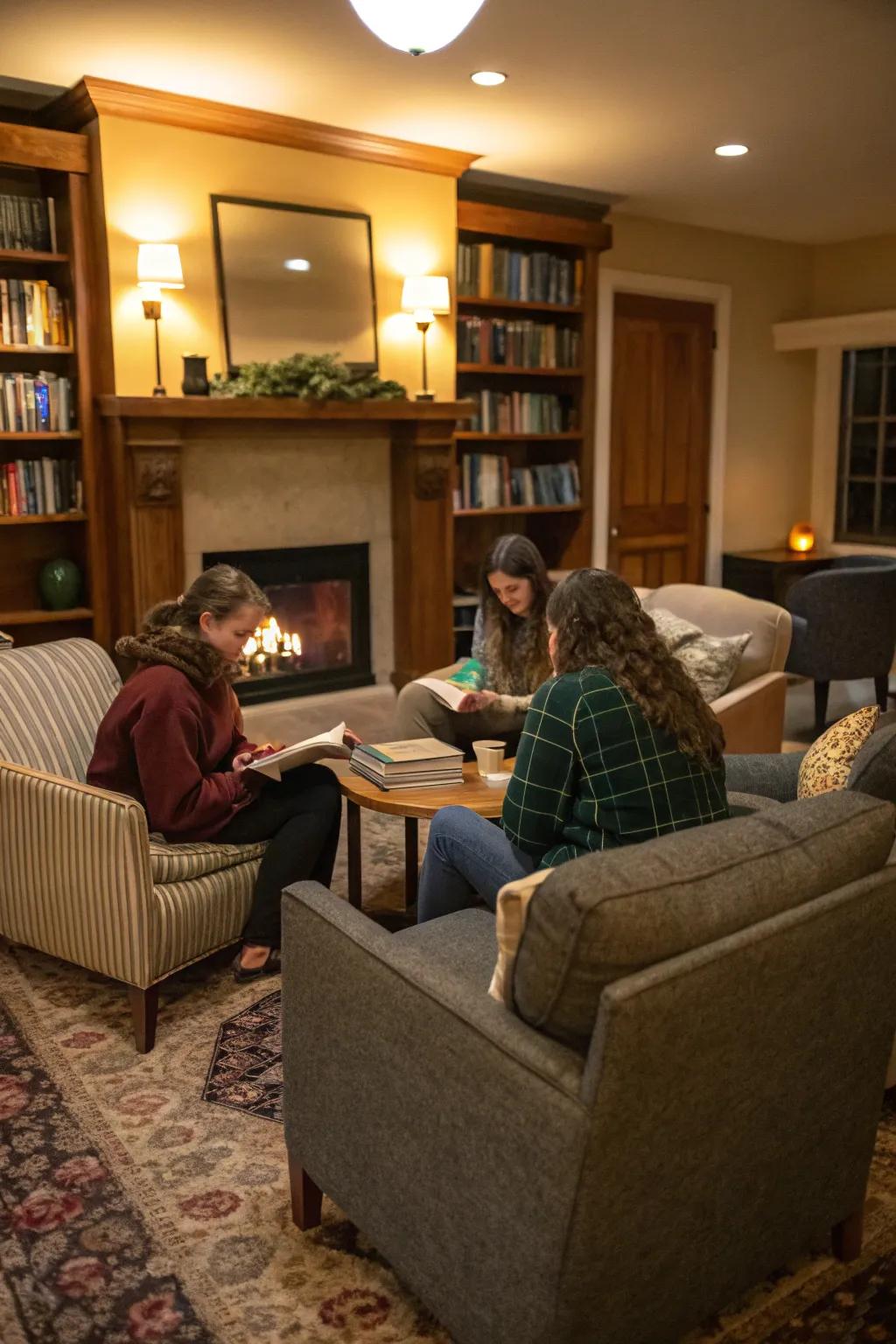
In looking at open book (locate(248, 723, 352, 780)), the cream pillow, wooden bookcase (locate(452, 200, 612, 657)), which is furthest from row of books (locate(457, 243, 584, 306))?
the cream pillow

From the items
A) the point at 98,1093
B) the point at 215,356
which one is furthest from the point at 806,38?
the point at 98,1093

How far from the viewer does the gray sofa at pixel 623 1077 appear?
1429 millimetres

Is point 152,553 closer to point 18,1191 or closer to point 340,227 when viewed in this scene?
point 340,227

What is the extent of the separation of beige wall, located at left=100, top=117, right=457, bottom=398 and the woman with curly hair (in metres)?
1.83

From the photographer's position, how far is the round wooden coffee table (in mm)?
2848

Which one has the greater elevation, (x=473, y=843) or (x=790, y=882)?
(x=790, y=882)

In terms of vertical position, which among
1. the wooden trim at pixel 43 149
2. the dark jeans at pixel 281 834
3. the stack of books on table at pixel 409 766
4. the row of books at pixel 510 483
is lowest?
the dark jeans at pixel 281 834

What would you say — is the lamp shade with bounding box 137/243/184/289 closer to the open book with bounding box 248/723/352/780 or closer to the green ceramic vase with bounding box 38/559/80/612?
the green ceramic vase with bounding box 38/559/80/612

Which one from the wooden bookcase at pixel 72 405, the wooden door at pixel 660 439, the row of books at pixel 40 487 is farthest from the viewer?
the wooden door at pixel 660 439

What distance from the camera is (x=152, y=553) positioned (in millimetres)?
4684

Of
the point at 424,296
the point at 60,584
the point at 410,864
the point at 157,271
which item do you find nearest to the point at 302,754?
the point at 410,864

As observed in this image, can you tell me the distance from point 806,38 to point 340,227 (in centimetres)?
210

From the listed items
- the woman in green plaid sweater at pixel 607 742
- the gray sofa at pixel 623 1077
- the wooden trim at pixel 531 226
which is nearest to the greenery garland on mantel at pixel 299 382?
the wooden trim at pixel 531 226

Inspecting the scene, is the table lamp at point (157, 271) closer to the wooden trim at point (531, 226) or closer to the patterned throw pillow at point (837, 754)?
the wooden trim at point (531, 226)
